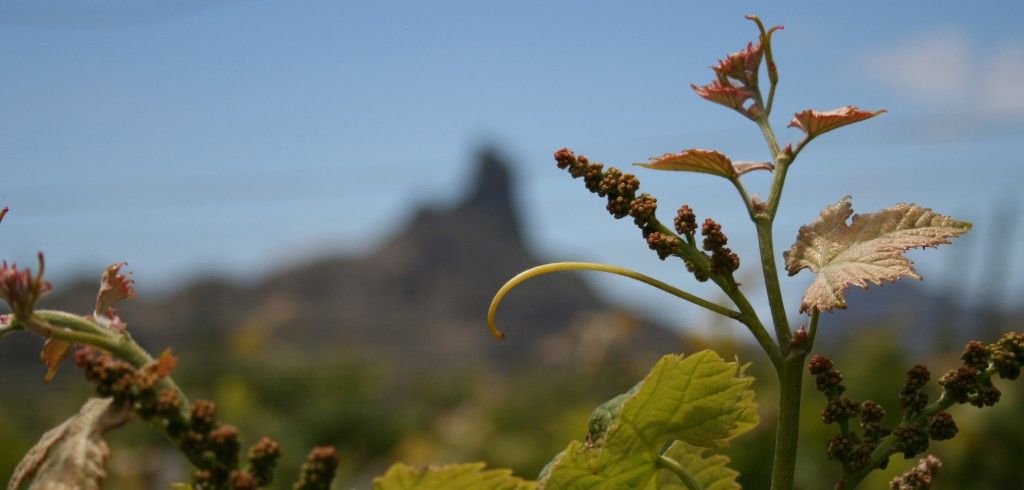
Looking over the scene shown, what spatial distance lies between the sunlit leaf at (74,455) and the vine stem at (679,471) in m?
0.43

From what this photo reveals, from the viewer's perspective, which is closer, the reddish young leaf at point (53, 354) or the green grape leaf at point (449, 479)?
the green grape leaf at point (449, 479)

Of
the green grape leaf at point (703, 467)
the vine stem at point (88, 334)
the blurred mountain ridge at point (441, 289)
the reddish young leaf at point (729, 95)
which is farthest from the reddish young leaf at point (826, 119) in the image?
the blurred mountain ridge at point (441, 289)

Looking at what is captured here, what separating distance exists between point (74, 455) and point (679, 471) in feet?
1.52

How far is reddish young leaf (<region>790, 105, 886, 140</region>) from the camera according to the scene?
3.10ft

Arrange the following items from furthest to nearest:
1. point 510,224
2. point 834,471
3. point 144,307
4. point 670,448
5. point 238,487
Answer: point 510,224, point 144,307, point 834,471, point 670,448, point 238,487

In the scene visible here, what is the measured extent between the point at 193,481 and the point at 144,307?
65.4 m

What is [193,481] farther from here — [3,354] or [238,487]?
[3,354]

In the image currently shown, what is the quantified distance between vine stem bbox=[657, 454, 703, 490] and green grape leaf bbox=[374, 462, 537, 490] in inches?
7.5

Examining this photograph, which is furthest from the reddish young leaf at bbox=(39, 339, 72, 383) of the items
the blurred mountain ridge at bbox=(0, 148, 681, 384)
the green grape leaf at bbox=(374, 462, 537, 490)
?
the blurred mountain ridge at bbox=(0, 148, 681, 384)

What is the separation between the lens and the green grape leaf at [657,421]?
0.81m

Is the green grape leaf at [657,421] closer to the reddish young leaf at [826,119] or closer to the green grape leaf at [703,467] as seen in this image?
the green grape leaf at [703,467]

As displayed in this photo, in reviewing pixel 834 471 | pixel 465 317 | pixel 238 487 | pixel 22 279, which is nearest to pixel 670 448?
pixel 238 487

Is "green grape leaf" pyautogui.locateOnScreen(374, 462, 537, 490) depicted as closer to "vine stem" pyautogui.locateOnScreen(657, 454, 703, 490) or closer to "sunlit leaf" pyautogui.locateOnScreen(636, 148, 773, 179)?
"vine stem" pyautogui.locateOnScreen(657, 454, 703, 490)

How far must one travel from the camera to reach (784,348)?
83 cm
